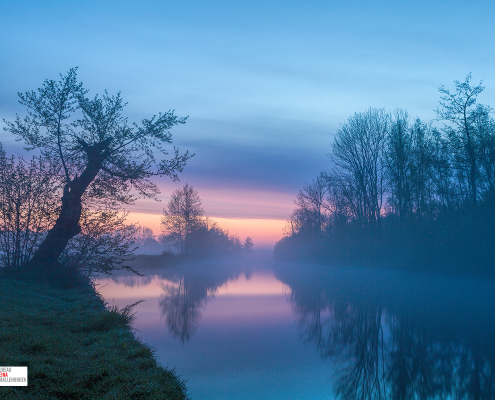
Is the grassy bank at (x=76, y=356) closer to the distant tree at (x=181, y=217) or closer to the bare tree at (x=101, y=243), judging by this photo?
the bare tree at (x=101, y=243)

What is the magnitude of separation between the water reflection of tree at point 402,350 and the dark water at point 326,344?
0.08 feet

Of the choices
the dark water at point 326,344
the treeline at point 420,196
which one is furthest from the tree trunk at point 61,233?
the treeline at point 420,196

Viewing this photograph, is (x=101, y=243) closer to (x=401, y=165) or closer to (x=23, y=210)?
(x=23, y=210)

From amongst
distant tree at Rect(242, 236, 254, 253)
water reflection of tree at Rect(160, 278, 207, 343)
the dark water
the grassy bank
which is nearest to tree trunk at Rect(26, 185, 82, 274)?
the dark water

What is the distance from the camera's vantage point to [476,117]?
21188 millimetres

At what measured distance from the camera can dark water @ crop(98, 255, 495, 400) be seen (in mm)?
6188

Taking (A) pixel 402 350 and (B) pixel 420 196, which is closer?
(A) pixel 402 350

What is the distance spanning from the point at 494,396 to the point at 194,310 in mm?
10066

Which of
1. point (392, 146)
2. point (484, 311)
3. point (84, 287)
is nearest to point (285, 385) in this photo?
point (84, 287)

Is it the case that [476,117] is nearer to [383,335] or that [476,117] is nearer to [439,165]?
[439,165]

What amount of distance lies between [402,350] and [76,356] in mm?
7539
